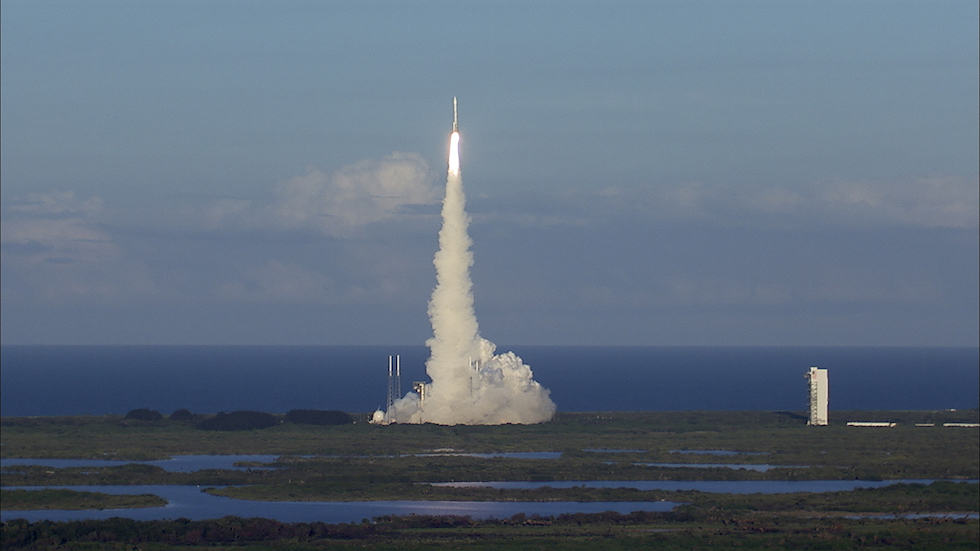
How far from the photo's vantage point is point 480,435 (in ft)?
430

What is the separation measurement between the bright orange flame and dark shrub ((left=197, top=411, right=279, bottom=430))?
30.6m

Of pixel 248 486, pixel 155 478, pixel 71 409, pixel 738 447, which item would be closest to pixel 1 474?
pixel 155 478

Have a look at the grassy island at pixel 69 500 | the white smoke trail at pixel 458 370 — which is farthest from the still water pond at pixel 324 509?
the white smoke trail at pixel 458 370

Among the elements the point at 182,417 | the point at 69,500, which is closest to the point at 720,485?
the point at 69,500

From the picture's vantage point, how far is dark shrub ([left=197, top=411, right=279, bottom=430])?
461ft

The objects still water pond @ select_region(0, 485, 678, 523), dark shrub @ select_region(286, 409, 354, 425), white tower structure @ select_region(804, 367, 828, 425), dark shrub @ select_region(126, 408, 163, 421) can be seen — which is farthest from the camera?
dark shrub @ select_region(126, 408, 163, 421)

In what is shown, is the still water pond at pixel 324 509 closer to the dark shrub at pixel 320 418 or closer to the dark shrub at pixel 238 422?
the dark shrub at pixel 238 422

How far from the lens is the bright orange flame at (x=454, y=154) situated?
126 m

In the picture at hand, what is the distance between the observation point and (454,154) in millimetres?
127500

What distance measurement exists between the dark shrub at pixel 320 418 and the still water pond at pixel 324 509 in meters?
45.7

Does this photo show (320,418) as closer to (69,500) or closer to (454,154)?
(454,154)

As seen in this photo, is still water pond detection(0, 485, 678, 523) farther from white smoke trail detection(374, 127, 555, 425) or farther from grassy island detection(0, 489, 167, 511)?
white smoke trail detection(374, 127, 555, 425)

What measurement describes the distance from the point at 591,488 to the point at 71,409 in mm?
111897

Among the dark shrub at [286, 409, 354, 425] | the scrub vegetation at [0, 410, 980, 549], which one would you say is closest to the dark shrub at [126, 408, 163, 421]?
the scrub vegetation at [0, 410, 980, 549]
